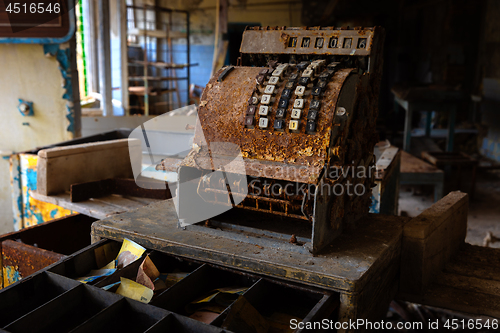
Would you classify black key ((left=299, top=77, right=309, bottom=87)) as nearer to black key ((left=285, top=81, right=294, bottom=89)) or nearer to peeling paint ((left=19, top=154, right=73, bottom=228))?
black key ((left=285, top=81, right=294, bottom=89))

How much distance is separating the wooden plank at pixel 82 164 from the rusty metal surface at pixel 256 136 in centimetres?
138

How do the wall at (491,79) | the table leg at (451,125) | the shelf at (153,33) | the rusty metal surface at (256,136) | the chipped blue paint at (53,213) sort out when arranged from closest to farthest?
the rusty metal surface at (256,136) < the chipped blue paint at (53,213) < the table leg at (451,125) < the wall at (491,79) < the shelf at (153,33)

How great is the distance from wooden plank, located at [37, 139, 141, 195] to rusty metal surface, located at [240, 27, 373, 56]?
1460 millimetres

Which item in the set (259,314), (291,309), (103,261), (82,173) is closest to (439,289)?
(291,309)

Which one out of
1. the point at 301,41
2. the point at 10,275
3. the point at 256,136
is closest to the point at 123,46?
the point at 10,275

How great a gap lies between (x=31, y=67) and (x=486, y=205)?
17.6 ft

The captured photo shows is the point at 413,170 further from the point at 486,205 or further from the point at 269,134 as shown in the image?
the point at 269,134

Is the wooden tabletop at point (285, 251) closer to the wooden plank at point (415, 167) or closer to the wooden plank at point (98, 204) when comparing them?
the wooden plank at point (98, 204)

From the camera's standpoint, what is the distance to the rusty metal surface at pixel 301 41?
70.7 inches

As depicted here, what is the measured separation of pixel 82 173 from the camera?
9.55 ft

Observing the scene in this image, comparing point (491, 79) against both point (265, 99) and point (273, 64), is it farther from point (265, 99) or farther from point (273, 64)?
point (265, 99)

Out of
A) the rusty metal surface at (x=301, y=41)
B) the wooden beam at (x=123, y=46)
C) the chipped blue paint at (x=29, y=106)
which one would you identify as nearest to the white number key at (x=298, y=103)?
the rusty metal surface at (x=301, y=41)

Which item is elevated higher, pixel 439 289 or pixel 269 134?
pixel 269 134

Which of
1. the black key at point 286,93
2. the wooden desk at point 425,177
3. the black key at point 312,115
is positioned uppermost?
the black key at point 286,93
